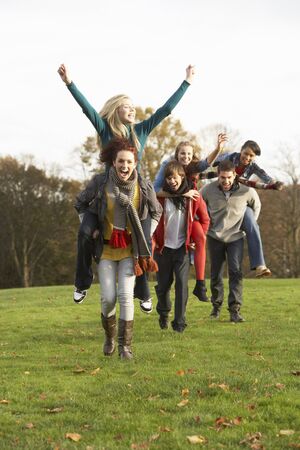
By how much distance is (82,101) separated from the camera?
7863mm

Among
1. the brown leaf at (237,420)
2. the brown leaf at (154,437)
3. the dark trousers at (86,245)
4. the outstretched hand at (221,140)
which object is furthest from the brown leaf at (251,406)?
the outstretched hand at (221,140)

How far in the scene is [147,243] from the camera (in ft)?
24.8

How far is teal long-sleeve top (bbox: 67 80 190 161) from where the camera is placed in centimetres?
786

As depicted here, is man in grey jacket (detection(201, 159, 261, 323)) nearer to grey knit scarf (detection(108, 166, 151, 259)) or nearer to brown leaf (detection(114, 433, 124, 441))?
grey knit scarf (detection(108, 166, 151, 259))

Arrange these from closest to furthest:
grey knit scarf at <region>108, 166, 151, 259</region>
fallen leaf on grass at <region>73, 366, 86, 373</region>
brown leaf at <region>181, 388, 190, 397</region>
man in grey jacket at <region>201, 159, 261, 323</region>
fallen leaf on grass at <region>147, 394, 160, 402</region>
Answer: fallen leaf on grass at <region>147, 394, 160, 402</region>, brown leaf at <region>181, 388, 190, 397</region>, fallen leaf on grass at <region>73, 366, 86, 373</region>, grey knit scarf at <region>108, 166, 151, 259</region>, man in grey jacket at <region>201, 159, 261, 323</region>

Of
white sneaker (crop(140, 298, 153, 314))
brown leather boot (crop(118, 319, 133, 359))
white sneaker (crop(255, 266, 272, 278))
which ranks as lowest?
brown leather boot (crop(118, 319, 133, 359))

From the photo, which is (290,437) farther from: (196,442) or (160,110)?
(160,110)

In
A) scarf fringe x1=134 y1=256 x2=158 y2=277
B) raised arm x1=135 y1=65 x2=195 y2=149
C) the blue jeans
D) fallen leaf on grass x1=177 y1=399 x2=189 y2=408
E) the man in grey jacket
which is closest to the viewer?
fallen leaf on grass x1=177 y1=399 x2=189 y2=408

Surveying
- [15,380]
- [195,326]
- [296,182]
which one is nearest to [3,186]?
[296,182]

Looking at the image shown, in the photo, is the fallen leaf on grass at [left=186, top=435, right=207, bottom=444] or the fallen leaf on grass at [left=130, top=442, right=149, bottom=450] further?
the fallen leaf on grass at [left=186, top=435, right=207, bottom=444]

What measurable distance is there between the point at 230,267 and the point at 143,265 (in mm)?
3478

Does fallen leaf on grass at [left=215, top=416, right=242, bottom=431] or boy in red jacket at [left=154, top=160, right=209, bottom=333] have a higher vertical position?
boy in red jacket at [left=154, top=160, right=209, bottom=333]

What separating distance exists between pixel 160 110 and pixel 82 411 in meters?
4.09

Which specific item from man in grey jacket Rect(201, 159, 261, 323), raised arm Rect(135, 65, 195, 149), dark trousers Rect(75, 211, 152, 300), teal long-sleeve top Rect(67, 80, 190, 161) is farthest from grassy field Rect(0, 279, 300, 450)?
raised arm Rect(135, 65, 195, 149)
